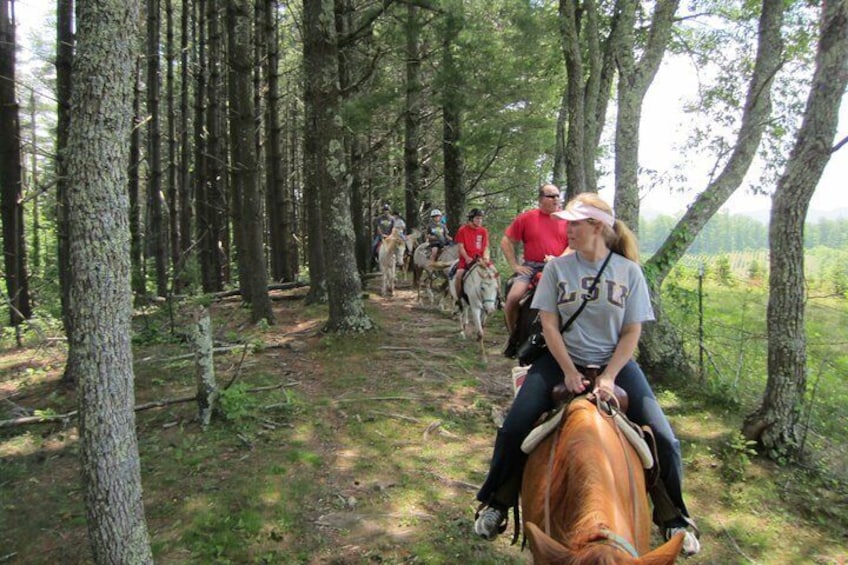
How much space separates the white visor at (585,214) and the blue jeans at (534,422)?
96cm

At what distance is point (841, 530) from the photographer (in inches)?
197

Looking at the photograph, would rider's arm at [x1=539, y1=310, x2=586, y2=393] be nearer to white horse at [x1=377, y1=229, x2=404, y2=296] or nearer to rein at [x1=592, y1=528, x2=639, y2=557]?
rein at [x1=592, y1=528, x2=639, y2=557]

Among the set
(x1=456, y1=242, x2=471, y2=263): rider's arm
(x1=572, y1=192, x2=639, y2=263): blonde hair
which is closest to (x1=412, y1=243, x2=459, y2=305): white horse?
(x1=456, y1=242, x2=471, y2=263): rider's arm

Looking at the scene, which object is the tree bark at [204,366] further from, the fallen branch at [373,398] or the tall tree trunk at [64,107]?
the tall tree trunk at [64,107]

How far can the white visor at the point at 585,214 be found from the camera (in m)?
3.40

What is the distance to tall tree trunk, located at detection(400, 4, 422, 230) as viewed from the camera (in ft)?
35.1

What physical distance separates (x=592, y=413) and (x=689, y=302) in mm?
6730

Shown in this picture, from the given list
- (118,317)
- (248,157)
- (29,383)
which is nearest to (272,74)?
(248,157)

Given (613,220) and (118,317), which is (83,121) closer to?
(118,317)

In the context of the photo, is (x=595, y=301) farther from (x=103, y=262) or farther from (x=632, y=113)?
(x=632, y=113)

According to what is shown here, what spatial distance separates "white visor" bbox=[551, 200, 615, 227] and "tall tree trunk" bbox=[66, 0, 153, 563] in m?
2.76

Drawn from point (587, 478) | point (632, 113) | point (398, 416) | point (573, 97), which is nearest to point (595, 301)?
point (587, 478)

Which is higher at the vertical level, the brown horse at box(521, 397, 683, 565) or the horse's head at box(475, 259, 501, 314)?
the horse's head at box(475, 259, 501, 314)

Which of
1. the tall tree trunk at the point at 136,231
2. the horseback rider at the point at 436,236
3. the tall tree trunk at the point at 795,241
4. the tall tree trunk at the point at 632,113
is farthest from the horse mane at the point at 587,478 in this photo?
the horseback rider at the point at 436,236
